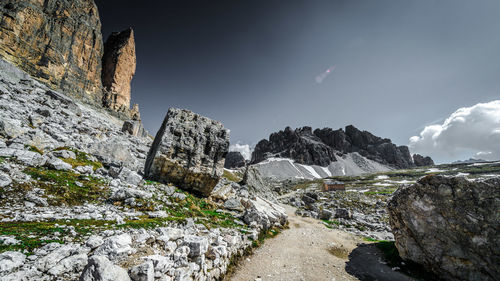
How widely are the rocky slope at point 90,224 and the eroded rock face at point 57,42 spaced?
151 feet

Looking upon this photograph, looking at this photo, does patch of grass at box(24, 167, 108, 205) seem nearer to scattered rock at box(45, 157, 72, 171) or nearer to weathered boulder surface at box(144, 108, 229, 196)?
scattered rock at box(45, 157, 72, 171)

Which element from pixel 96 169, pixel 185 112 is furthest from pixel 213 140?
pixel 96 169

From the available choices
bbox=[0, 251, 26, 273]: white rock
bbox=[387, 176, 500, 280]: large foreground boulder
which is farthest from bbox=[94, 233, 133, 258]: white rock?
bbox=[387, 176, 500, 280]: large foreground boulder

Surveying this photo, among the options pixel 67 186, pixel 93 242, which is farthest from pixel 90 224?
pixel 67 186

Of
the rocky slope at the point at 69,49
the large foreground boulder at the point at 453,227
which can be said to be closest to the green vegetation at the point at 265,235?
the large foreground boulder at the point at 453,227

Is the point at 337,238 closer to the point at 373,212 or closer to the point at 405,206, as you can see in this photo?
the point at 405,206

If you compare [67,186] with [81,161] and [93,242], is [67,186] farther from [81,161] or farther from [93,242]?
[93,242]

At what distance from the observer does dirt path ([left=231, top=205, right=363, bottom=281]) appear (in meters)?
10.4

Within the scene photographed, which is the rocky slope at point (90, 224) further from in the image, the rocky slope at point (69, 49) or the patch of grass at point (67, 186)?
the rocky slope at point (69, 49)

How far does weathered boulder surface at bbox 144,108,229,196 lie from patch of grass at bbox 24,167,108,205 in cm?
640

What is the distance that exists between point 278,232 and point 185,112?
56.8ft

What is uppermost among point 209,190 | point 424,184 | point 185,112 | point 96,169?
point 185,112

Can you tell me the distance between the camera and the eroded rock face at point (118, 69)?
80.5 m

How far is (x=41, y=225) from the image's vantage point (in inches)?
240
